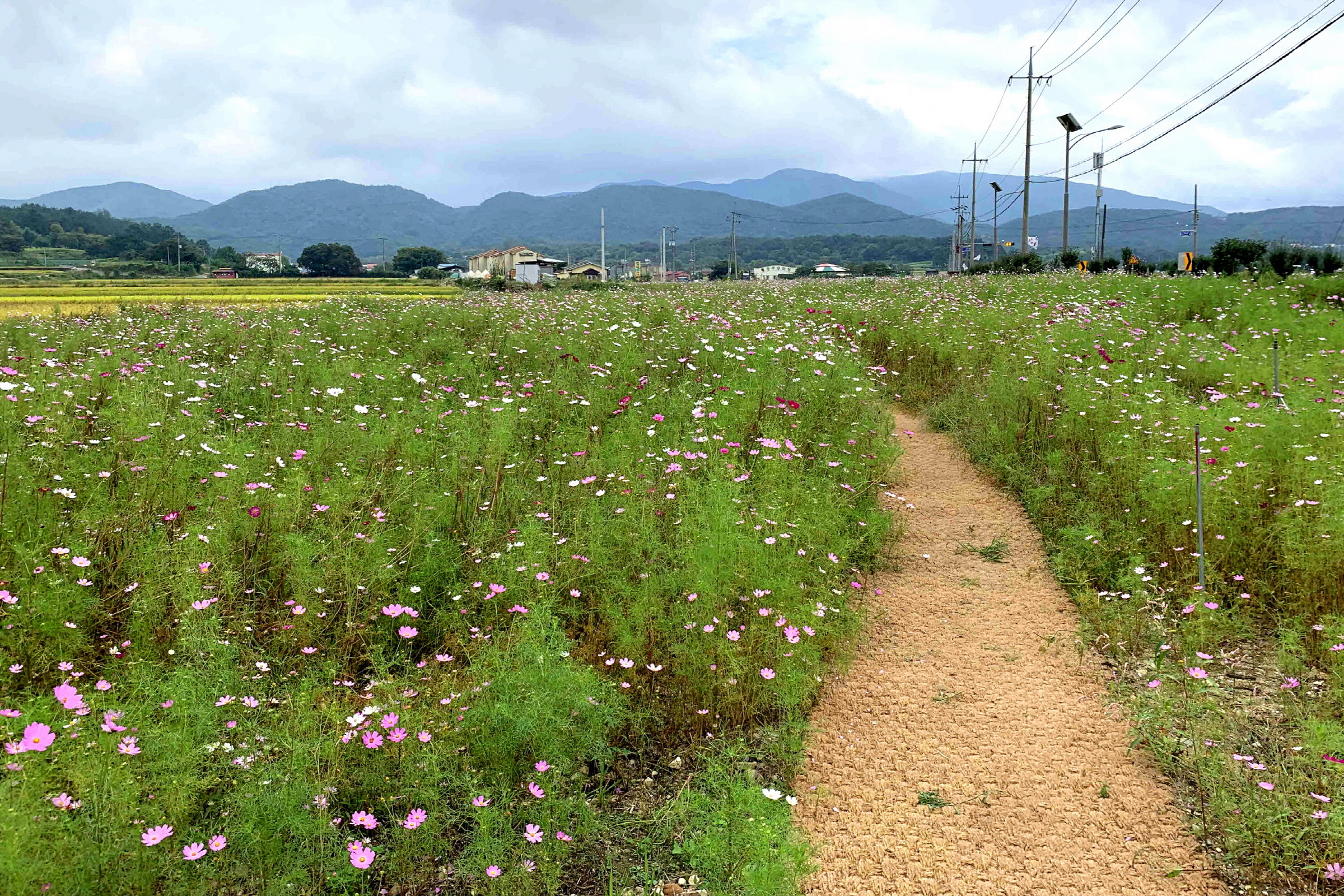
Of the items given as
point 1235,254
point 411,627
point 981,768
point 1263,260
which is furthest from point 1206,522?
point 1235,254

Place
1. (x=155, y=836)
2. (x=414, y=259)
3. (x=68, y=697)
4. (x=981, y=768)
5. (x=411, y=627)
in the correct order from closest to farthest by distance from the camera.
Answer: (x=155, y=836), (x=68, y=697), (x=981, y=768), (x=411, y=627), (x=414, y=259)

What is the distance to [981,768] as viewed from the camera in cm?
344

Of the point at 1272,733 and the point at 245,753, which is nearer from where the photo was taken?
the point at 245,753

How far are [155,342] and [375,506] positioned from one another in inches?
244

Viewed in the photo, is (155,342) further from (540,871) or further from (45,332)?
(540,871)

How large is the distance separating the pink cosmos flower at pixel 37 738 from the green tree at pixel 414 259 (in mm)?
93749

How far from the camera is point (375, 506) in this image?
4.74 m

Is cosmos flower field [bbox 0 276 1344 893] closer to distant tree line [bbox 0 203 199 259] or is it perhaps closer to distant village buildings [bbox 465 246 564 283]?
distant village buildings [bbox 465 246 564 283]

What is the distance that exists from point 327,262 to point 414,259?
1558 cm

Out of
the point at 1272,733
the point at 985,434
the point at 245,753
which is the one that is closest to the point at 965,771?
the point at 1272,733

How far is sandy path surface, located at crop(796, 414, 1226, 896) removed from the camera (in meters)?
2.87

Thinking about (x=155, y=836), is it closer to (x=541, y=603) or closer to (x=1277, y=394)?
(x=541, y=603)

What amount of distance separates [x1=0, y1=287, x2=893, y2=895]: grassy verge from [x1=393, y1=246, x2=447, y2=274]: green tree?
296 feet

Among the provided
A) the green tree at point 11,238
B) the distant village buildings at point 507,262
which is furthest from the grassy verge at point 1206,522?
the green tree at point 11,238
